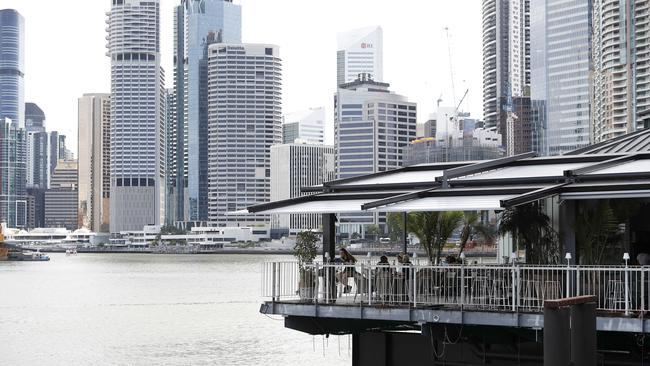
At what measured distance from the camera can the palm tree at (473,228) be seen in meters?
27.4

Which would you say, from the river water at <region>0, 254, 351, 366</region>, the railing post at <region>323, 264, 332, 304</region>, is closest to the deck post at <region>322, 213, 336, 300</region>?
the railing post at <region>323, 264, 332, 304</region>

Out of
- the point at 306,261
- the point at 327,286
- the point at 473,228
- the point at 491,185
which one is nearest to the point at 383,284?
the point at 327,286

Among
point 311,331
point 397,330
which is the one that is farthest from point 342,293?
point 397,330

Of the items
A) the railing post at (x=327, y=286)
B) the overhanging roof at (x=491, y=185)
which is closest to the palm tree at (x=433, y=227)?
the overhanging roof at (x=491, y=185)

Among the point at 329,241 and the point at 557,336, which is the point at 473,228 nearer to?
the point at 329,241

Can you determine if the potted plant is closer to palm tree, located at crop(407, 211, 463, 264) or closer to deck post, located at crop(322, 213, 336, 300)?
deck post, located at crop(322, 213, 336, 300)

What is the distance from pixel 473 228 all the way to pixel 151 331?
41.8 meters

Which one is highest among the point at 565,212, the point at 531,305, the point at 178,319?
the point at 565,212

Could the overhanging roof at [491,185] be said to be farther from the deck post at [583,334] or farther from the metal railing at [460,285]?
the deck post at [583,334]

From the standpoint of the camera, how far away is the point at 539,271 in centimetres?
2255

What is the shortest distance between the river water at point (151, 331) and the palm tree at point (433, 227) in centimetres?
1136

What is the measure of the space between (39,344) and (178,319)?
677 inches

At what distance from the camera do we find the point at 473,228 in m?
28.3

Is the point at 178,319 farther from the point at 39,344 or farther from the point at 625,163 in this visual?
the point at 625,163
